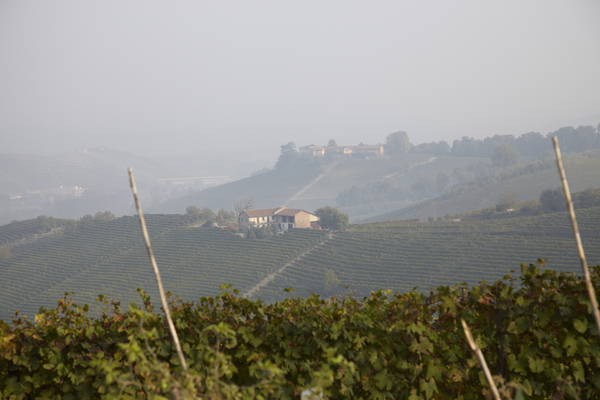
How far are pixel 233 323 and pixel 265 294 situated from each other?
3784 centimetres

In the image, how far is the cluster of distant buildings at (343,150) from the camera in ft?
442

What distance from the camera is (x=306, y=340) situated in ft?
7.54

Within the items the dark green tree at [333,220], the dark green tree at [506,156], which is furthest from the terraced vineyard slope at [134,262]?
the dark green tree at [506,156]

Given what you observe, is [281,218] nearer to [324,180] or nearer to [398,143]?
[324,180]

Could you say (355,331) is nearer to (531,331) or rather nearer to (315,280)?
(531,331)

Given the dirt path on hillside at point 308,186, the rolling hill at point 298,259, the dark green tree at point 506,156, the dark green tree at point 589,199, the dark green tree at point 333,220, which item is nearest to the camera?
the rolling hill at point 298,259

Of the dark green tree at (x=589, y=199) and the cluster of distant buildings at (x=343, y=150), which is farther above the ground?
the cluster of distant buildings at (x=343, y=150)

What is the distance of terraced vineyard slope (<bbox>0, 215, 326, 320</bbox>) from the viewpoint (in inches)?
1668

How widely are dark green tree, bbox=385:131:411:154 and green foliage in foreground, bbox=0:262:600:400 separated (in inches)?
5379

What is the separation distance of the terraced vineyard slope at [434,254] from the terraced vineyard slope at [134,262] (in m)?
4.42

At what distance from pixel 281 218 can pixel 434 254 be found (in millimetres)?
26433

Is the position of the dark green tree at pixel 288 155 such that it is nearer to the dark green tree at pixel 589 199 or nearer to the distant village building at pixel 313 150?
the distant village building at pixel 313 150

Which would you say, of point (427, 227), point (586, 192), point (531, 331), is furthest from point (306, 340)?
point (586, 192)

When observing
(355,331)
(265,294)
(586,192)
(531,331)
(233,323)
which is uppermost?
(233,323)
